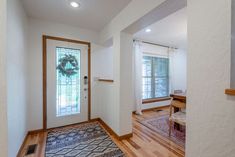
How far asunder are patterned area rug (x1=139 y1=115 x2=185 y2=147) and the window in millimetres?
1069

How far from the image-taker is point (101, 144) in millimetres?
2045

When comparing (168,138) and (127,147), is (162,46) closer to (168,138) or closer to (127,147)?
(168,138)

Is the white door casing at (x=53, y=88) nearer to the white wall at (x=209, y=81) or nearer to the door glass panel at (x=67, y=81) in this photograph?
the door glass panel at (x=67, y=81)

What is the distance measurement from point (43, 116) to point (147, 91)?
3159 mm

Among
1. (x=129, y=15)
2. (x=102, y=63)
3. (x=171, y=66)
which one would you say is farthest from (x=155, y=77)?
(x=129, y=15)

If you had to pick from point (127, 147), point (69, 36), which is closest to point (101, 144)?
point (127, 147)

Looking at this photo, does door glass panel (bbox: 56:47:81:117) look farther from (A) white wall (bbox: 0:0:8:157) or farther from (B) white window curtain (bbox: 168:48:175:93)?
(B) white window curtain (bbox: 168:48:175:93)

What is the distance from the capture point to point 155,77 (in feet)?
14.2

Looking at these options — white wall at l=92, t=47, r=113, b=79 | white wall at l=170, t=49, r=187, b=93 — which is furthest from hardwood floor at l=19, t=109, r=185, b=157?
white wall at l=170, t=49, r=187, b=93

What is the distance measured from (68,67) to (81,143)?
1.65 metres

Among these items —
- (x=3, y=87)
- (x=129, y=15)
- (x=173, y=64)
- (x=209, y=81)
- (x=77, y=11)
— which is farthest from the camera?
(x=173, y=64)

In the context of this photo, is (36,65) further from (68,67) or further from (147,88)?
(147,88)

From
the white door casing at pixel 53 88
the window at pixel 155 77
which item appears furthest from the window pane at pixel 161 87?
the white door casing at pixel 53 88

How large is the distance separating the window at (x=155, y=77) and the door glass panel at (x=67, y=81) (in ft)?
7.42
